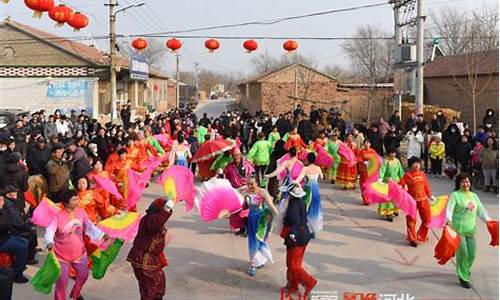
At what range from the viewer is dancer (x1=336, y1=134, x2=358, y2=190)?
1368 cm

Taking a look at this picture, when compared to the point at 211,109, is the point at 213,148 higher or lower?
lower

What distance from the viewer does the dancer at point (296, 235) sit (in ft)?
22.0

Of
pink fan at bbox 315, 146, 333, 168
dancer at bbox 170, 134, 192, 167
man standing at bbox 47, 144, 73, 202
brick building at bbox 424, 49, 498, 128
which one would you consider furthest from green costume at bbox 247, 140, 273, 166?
brick building at bbox 424, 49, 498, 128

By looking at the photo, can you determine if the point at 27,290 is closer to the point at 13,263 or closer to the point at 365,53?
the point at 13,263

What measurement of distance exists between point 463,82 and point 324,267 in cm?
2301

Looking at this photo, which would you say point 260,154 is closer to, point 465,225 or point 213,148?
→ point 213,148

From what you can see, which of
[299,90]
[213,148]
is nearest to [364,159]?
[213,148]

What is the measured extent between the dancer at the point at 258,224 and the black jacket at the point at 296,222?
28.4 inches

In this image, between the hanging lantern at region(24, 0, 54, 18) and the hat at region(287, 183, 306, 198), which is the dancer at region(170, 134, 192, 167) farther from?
the hat at region(287, 183, 306, 198)

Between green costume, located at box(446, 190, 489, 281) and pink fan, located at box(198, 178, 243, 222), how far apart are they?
2835 mm

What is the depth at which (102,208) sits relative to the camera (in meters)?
8.45

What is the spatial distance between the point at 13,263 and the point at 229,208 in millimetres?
2893

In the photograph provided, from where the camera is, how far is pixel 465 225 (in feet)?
23.6

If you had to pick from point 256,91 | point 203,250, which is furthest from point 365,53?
point 203,250
